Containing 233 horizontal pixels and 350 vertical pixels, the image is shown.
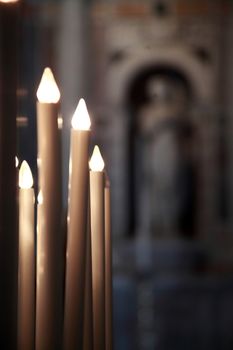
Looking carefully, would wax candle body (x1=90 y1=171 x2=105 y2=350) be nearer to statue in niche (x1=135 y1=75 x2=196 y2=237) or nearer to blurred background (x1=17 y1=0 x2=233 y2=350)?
blurred background (x1=17 y1=0 x2=233 y2=350)

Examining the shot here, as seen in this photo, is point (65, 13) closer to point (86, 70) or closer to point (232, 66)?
point (86, 70)

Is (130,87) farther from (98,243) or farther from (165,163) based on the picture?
(98,243)

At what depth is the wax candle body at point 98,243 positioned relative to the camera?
47cm

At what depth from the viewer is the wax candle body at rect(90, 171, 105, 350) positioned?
0.47 metres

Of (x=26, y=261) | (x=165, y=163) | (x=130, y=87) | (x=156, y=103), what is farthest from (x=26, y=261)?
(x=165, y=163)

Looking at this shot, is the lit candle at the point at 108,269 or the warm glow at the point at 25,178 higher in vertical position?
the warm glow at the point at 25,178

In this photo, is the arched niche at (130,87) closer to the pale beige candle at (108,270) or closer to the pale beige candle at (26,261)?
the pale beige candle at (108,270)

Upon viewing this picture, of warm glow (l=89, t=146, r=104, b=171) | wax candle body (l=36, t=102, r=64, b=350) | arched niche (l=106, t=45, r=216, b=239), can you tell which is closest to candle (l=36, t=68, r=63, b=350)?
wax candle body (l=36, t=102, r=64, b=350)

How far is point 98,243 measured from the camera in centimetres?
48

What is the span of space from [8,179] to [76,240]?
0.07m

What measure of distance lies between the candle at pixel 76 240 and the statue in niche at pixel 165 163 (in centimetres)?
751

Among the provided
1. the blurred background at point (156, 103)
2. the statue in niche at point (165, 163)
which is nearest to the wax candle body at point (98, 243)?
the blurred background at point (156, 103)

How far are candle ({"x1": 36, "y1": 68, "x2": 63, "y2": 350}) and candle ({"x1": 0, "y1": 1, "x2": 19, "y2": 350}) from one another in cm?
2

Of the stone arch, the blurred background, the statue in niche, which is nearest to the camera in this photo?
the blurred background
